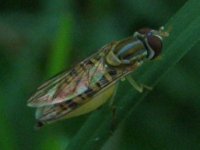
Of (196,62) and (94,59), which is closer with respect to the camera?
(94,59)

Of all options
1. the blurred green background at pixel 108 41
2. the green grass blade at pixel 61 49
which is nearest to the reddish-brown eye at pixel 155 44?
the green grass blade at pixel 61 49

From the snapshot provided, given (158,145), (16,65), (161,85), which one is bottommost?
(158,145)

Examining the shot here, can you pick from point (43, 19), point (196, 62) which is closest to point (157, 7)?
point (196, 62)

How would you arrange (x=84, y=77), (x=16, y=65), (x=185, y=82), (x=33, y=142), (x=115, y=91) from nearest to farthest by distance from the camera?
(x=115, y=91)
(x=84, y=77)
(x=33, y=142)
(x=16, y=65)
(x=185, y=82)

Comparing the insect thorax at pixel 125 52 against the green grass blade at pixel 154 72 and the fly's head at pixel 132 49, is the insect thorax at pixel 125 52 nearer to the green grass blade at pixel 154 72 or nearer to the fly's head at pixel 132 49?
the fly's head at pixel 132 49

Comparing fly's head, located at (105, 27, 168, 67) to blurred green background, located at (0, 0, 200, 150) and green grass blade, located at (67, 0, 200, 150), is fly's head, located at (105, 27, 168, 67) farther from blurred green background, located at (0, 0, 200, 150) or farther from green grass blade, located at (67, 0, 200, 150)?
blurred green background, located at (0, 0, 200, 150)

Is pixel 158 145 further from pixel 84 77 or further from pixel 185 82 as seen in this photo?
pixel 84 77

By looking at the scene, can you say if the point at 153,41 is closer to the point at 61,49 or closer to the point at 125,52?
the point at 125,52

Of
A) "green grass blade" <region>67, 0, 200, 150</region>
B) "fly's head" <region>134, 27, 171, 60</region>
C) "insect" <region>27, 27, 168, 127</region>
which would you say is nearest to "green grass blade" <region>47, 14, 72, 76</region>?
"insect" <region>27, 27, 168, 127</region>
